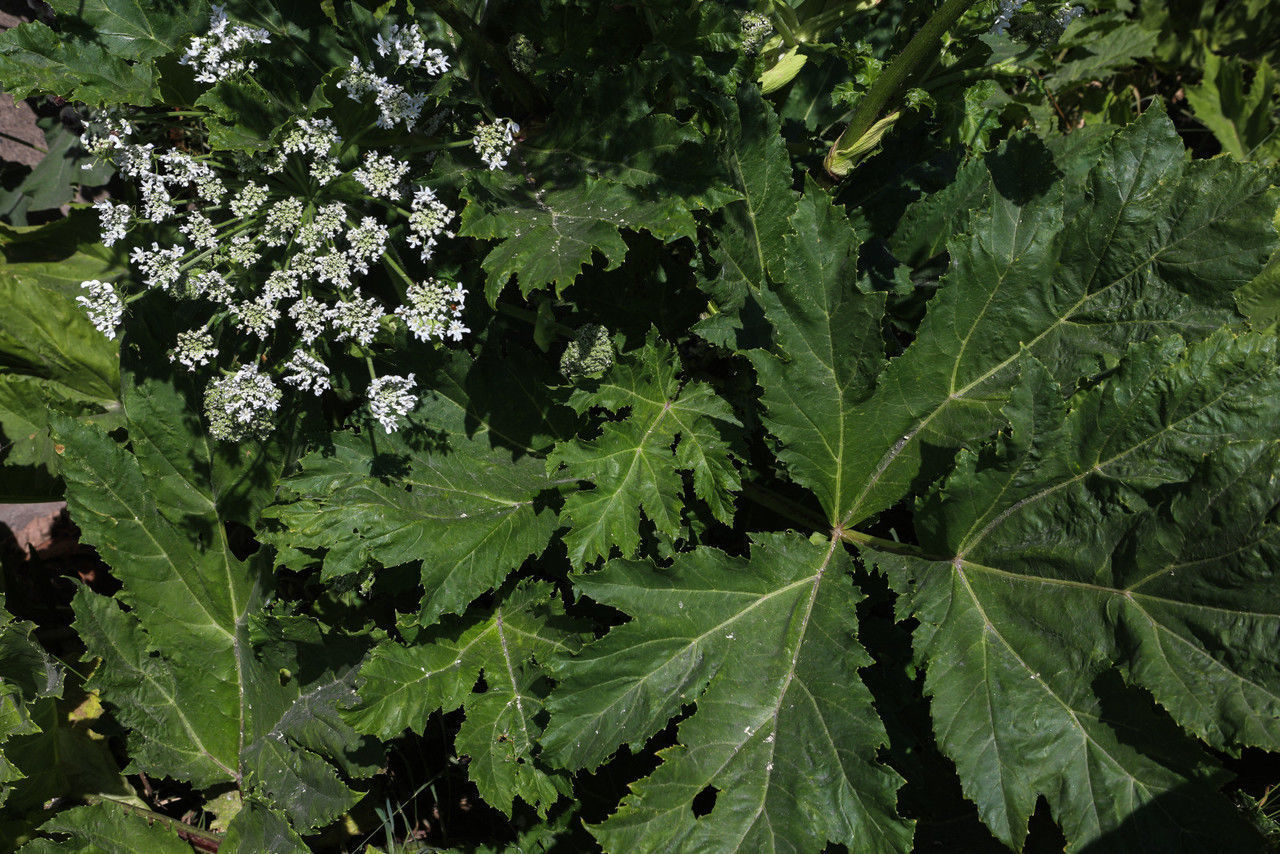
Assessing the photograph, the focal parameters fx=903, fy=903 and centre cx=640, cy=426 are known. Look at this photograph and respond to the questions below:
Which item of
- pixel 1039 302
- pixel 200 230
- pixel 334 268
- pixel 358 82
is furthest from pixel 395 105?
pixel 1039 302

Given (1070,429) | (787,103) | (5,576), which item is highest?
(787,103)

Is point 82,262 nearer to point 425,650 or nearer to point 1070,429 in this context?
point 425,650

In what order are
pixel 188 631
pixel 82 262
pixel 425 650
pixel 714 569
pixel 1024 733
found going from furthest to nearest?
1. pixel 82 262
2. pixel 188 631
3. pixel 425 650
4. pixel 714 569
5. pixel 1024 733

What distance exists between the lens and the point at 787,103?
3680 millimetres

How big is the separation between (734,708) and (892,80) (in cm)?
204

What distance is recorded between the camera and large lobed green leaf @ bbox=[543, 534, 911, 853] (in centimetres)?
264

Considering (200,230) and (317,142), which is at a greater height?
(317,142)

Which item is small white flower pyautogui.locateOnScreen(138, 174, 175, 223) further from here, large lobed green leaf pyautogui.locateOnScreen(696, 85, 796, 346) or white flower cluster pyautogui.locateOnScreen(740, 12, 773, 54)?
white flower cluster pyautogui.locateOnScreen(740, 12, 773, 54)

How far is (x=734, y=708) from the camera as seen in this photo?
2.79 meters

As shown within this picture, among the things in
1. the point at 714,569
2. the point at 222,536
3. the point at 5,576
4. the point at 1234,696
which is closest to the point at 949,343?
the point at 714,569

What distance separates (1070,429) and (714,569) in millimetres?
1137

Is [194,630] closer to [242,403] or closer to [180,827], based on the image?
[180,827]

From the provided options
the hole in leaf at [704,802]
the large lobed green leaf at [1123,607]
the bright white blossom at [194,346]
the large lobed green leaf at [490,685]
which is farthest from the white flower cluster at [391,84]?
the hole in leaf at [704,802]

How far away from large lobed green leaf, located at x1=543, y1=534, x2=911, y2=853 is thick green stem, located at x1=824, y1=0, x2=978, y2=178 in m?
1.41
